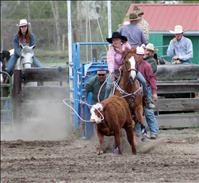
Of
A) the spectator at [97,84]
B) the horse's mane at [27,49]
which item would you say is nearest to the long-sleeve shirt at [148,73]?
the spectator at [97,84]

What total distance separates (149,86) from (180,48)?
1.90 meters

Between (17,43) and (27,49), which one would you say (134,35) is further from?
(17,43)

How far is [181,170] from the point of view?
840cm

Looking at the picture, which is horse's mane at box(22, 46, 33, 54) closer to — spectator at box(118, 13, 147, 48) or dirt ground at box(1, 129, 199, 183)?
spectator at box(118, 13, 147, 48)

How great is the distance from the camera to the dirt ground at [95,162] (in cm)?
786

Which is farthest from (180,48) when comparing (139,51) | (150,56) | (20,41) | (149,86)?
(20,41)

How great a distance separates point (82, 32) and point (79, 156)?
634 inches

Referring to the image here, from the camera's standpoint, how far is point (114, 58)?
36.2 feet

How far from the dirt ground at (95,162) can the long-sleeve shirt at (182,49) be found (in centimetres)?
173

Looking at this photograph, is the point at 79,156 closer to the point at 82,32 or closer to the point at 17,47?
the point at 17,47

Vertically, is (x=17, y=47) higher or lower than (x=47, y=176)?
higher

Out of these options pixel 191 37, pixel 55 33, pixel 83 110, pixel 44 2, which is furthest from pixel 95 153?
pixel 44 2

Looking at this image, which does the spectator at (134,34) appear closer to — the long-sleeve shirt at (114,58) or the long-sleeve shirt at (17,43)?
the long-sleeve shirt at (114,58)

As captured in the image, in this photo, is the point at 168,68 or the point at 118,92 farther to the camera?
the point at 168,68
